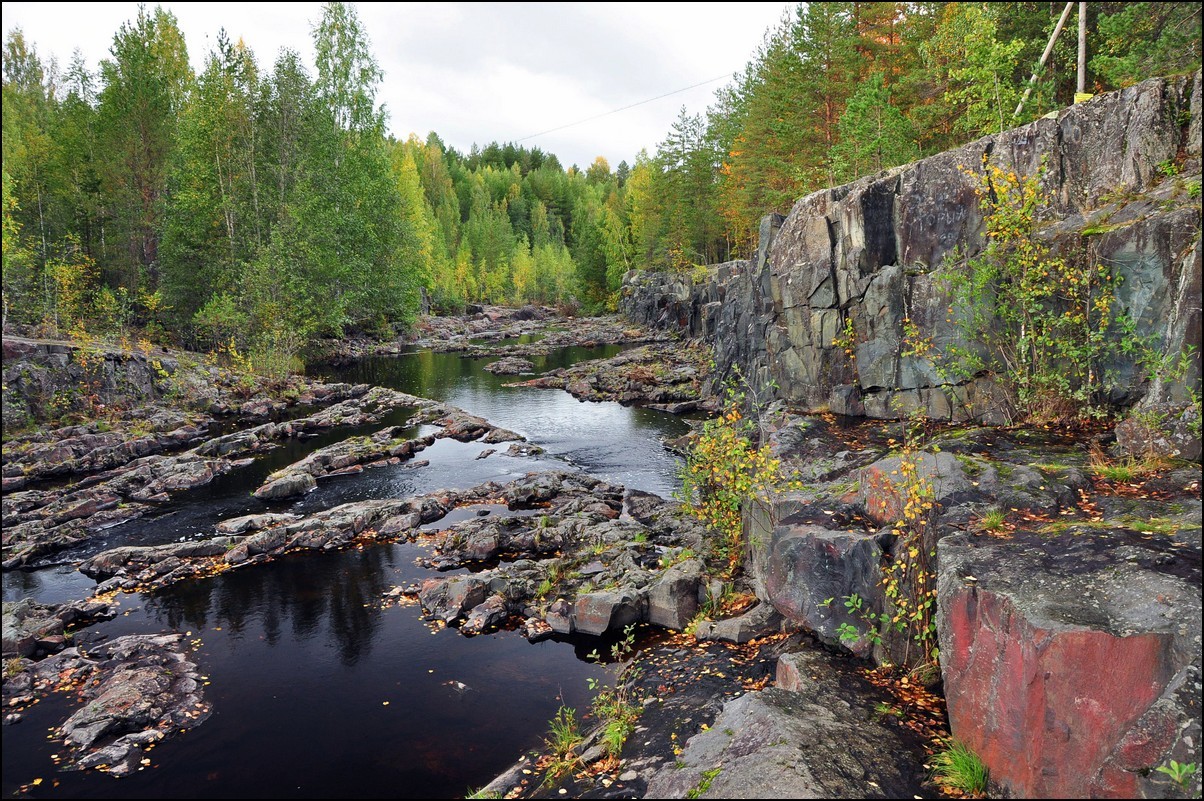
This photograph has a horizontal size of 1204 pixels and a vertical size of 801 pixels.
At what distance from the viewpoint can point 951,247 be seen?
628 inches

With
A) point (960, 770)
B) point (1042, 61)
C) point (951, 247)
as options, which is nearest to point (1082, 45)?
point (1042, 61)

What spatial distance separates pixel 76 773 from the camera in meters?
10.2

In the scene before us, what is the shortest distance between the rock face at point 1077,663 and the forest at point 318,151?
438 inches

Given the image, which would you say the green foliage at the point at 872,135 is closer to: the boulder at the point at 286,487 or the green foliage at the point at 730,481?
the green foliage at the point at 730,481

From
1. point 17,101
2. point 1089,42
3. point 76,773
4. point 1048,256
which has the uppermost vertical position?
point 17,101

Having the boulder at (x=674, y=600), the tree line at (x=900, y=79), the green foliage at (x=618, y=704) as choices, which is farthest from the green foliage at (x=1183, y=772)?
the tree line at (x=900, y=79)

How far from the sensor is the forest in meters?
24.4

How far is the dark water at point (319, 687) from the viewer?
10.3 meters

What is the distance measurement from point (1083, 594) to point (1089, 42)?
79.9 ft

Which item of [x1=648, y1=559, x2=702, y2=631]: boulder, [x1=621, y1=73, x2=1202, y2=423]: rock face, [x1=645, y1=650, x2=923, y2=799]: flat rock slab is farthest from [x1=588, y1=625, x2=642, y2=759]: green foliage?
[x1=621, y1=73, x2=1202, y2=423]: rock face

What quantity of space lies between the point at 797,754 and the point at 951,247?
43.4ft

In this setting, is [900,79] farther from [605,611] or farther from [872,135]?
[605,611]

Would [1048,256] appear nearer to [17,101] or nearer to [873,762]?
[873,762]

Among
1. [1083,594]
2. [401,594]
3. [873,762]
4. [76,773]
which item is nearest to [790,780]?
[873,762]
